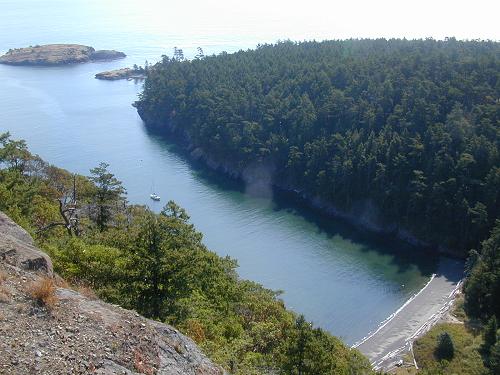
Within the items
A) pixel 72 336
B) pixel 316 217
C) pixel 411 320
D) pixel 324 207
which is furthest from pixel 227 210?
pixel 72 336

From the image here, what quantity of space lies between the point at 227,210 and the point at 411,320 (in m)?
27.1

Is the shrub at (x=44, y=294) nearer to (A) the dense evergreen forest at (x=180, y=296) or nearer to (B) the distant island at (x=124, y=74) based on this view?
(A) the dense evergreen forest at (x=180, y=296)

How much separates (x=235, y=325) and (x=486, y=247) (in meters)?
29.9

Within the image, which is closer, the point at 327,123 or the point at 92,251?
the point at 92,251

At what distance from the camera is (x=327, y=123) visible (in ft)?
234

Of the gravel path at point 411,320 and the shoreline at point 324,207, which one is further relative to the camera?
the shoreline at point 324,207

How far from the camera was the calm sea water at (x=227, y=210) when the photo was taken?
4578 cm

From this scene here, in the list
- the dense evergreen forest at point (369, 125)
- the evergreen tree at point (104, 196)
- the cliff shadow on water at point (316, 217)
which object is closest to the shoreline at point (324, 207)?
the cliff shadow on water at point (316, 217)

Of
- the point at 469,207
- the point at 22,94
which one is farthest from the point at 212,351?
the point at 22,94

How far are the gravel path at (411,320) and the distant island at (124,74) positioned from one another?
99.0m

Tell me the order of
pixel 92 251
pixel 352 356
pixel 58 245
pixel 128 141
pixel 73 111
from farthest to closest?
pixel 73 111
pixel 128 141
pixel 352 356
pixel 58 245
pixel 92 251

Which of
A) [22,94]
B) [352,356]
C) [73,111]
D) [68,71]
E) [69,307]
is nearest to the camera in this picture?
[69,307]

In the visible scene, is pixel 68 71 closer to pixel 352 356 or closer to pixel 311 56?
pixel 311 56

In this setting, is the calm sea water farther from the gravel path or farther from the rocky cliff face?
the rocky cliff face
